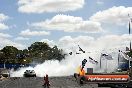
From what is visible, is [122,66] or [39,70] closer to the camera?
[122,66]

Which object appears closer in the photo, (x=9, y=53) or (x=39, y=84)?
(x=39, y=84)

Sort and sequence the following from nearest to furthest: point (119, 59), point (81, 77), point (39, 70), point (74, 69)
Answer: point (81, 77)
point (119, 59)
point (39, 70)
point (74, 69)

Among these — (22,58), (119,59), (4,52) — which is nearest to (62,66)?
(119,59)

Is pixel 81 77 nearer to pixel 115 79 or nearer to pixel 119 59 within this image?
pixel 115 79

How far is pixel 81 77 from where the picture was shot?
24703 mm

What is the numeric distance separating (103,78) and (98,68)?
93.5m

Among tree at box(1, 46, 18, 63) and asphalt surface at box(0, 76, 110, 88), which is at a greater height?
tree at box(1, 46, 18, 63)

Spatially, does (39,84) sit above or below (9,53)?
below

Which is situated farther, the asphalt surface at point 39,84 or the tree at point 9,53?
the tree at point 9,53

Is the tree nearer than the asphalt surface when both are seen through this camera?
No

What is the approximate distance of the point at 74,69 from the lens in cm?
11900

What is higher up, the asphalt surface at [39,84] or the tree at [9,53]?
the tree at [9,53]

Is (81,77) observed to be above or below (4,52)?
below

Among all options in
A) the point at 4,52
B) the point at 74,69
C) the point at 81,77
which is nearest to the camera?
the point at 81,77
